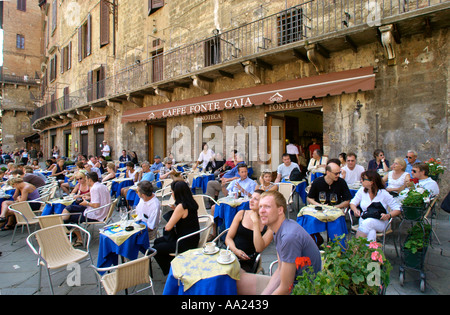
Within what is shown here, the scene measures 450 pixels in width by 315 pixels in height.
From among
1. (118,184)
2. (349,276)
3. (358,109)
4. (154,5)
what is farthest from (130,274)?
(154,5)

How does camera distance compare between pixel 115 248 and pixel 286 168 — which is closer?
pixel 115 248

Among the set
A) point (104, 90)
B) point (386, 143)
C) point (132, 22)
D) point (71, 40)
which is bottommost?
point (386, 143)

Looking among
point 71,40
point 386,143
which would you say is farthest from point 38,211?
point 71,40

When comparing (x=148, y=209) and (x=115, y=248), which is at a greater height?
(x=148, y=209)

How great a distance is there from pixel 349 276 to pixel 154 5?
15859 millimetres

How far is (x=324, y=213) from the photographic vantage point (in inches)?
143

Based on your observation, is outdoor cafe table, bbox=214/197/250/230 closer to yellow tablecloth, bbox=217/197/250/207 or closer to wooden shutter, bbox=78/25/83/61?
yellow tablecloth, bbox=217/197/250/207

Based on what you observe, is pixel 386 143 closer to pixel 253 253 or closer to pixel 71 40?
pixel 253 253

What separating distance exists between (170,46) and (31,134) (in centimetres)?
3093

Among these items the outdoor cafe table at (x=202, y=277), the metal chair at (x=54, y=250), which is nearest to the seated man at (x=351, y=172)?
the outdoor cafe table at (x=202, y=277)

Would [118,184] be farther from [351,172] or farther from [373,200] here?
[373,200]

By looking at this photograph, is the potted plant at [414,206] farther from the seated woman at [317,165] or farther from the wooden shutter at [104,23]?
the wooden shutter at [104,23]

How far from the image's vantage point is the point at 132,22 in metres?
Answer: 15.5

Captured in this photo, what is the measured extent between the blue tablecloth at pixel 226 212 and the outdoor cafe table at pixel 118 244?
4.88ft
